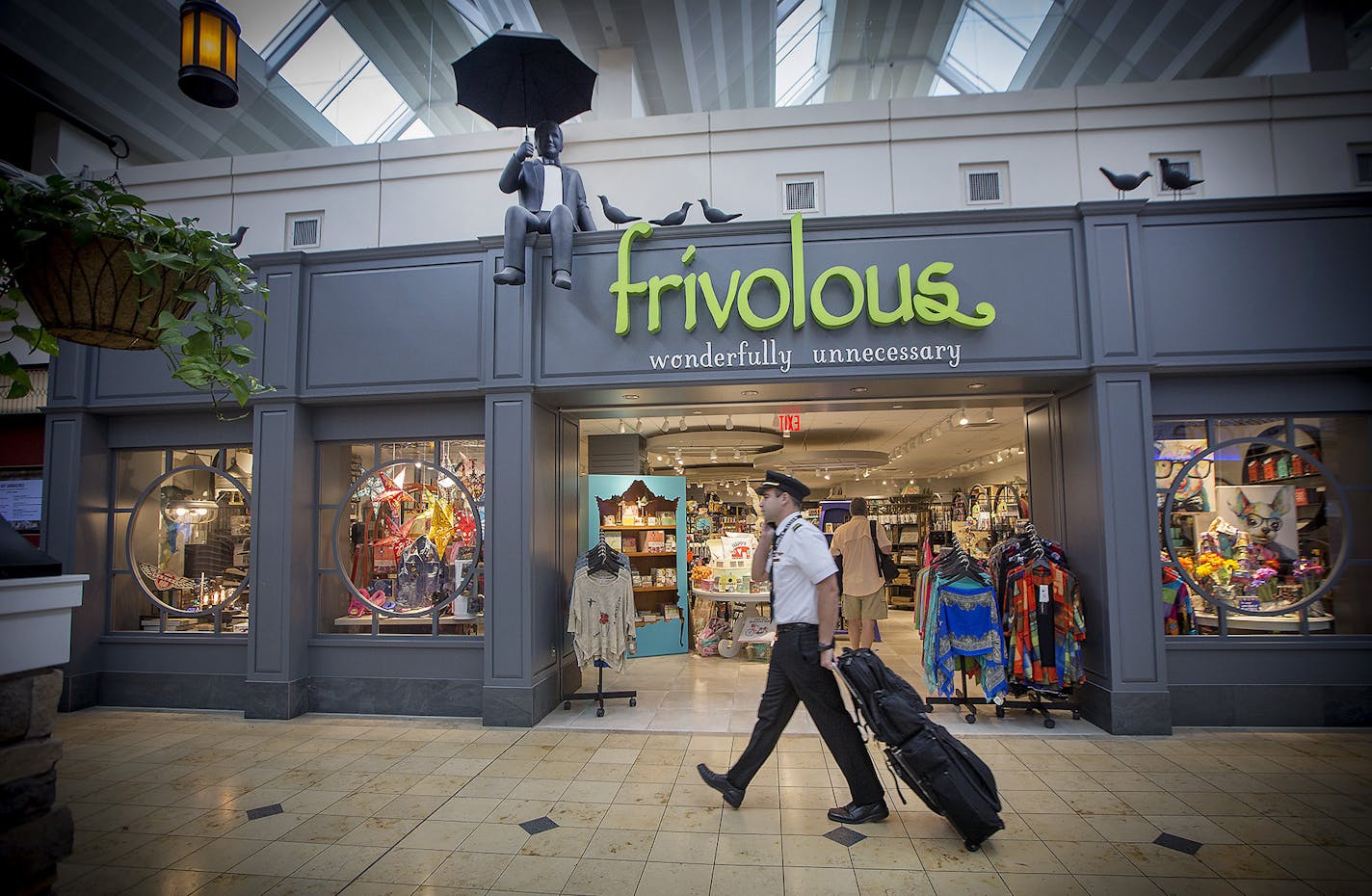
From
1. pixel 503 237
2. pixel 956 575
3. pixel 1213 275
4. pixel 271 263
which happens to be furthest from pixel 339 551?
pixel 1213 275

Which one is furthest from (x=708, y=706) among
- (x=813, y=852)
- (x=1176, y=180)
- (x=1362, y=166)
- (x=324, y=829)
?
(x=1362, y=166)

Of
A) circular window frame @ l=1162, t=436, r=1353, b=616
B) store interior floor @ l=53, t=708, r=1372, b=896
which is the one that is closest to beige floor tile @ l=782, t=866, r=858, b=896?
store interior floor @ l=53, t=708, r=1372, b=896

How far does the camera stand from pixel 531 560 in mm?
5527

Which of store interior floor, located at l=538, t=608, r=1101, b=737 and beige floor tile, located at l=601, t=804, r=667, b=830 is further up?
beige floor tile, located at l=601, t=804, r=667, b=830

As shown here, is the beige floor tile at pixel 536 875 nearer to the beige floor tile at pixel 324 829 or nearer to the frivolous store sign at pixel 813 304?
the beige floor tile at pixel 324 829

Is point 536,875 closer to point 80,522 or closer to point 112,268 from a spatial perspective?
point 112,268

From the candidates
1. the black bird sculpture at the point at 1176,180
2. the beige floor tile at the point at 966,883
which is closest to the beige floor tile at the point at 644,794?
the beige floor tile at the point at 966,883

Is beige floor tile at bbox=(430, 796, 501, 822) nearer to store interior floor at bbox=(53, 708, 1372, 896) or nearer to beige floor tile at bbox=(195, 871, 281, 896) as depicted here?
store interior floor at bbox=(53, 708, 1372, 896)

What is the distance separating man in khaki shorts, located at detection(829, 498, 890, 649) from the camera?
7664 millimetres

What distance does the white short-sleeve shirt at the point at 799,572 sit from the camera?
140 inches

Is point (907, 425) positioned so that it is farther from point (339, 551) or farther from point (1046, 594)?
point (339, 551)

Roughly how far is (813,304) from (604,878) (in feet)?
13.6

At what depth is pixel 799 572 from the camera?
364 centimetres

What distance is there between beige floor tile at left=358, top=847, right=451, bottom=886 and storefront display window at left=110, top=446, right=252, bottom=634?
3.96 metres
